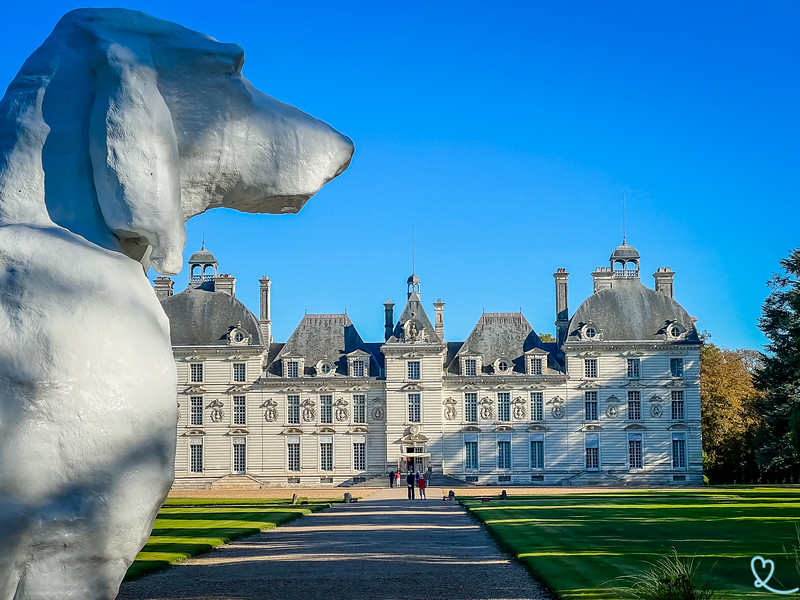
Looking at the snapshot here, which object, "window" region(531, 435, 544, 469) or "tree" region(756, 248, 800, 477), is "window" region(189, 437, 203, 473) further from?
"tree" region(756, 248, 800, 477)

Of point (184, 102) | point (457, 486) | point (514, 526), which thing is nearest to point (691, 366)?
point (457, 486)

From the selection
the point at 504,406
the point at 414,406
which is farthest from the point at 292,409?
the point at 504,406

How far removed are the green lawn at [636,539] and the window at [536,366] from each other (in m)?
24.8

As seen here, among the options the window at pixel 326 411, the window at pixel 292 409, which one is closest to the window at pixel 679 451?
the window at pixel 326 411

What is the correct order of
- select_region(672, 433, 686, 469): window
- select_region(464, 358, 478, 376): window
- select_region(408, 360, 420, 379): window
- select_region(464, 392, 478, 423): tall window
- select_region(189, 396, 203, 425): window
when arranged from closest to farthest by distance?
select_region(672, 433, 686, 469): window → select_region(408, 360, 420, 379): window → select_region(464, 392, 478, 423): tall window → select_region(189, 396, 203, 425): window → select_region(464, 358, 478, 376): window

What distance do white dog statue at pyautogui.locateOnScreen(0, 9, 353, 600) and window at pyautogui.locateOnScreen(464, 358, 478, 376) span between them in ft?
157

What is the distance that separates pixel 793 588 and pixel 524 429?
4111 cm

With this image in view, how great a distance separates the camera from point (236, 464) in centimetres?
4984

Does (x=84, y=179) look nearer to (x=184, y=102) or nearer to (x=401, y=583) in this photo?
(x=184, y=102)

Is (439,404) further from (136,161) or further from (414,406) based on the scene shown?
(136,161)

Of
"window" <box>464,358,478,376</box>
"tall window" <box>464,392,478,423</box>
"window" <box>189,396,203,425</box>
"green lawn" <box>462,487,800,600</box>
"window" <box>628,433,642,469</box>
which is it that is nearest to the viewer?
"green lawn" <box>462,487,800,600</box>

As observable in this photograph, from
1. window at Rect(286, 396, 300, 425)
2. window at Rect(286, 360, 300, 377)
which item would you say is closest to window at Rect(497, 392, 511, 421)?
window at Rect(286, 396, 300, 425)

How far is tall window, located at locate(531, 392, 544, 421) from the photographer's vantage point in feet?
164

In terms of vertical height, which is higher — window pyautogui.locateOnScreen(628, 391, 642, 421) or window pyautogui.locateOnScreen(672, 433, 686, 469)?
window pyautogui.locateOnScreen(628, 391, 642, 421)
